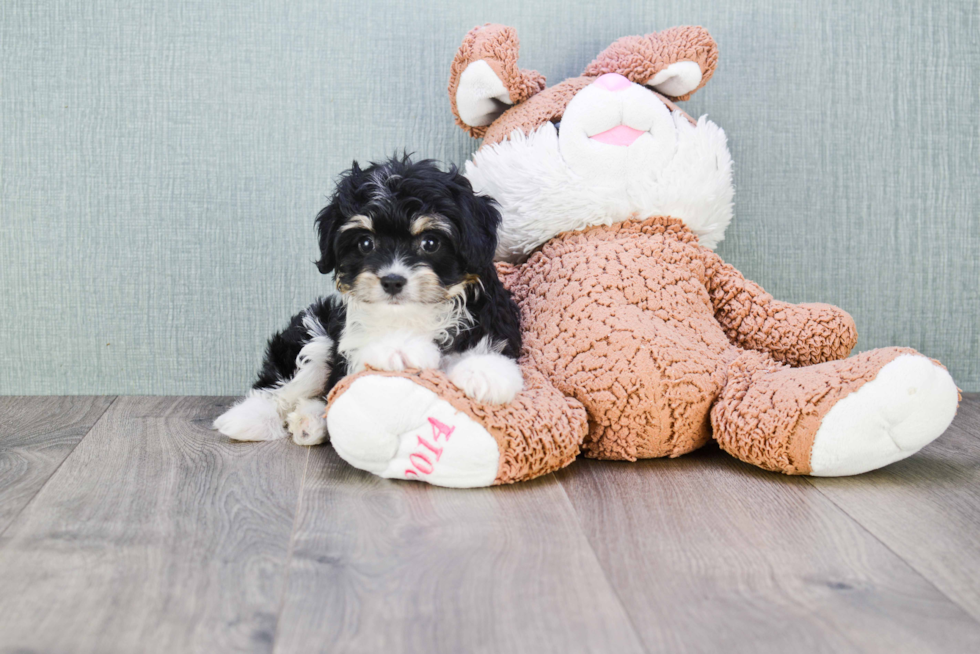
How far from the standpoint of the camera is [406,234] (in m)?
1.61

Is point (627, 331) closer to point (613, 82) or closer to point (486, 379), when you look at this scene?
point (486, 379)

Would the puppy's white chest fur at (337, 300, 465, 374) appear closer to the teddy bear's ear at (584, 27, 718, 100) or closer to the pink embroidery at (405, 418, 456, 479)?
the pink embroidery at (405, 418, 456, 479)

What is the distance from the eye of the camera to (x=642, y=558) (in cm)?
121

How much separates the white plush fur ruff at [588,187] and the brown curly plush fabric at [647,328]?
0.05 meters

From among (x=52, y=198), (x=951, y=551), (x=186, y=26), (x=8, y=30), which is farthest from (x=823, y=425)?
(x=8, y=30)

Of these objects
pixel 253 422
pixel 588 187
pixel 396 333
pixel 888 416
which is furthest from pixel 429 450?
pixel 888 416

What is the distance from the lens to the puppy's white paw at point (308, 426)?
189cm

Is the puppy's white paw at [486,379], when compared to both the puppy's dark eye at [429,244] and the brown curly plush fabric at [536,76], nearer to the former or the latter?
the puppy's dark eye at [429,244]

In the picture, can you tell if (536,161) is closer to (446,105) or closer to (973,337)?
(446,105)

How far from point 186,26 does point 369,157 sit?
2.17 ft

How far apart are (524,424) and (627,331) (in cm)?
36

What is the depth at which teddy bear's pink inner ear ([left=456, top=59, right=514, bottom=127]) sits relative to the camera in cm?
195

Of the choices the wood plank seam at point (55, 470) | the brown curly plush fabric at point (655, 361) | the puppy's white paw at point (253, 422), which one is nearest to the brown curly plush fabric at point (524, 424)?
the brown curly plush fabric at point (655, 361)

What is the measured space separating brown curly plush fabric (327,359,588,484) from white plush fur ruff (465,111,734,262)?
0.51 m
